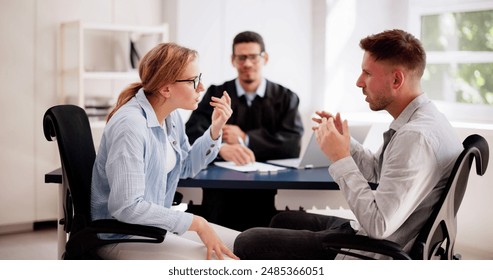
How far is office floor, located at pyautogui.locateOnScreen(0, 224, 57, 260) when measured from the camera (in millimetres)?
3717

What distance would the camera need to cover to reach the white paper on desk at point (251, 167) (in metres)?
2.94

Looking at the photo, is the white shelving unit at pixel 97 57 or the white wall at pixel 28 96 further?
the white shelving unit at pixel 97 57

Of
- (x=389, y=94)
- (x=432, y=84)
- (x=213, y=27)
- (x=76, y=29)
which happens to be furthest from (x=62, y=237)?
(x=432, y=84)

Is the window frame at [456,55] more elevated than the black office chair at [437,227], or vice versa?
the window frame at [456,55]

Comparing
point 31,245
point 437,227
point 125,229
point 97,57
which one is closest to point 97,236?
point 125,229

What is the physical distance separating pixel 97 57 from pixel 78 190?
2727 mm

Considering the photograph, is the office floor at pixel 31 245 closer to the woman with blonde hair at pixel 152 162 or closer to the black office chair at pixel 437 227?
the woman with blonde hair at pixel 152 162

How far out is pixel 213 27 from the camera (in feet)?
16.1

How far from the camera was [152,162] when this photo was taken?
2.12 metres

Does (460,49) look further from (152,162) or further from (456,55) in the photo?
(152,162)

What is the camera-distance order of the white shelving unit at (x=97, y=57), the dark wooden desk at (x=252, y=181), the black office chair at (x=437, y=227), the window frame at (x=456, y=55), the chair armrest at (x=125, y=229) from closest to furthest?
the black office chair at (x=437, y=227), the chair armrest at (x=125, y=229), the dark wooden desk at (x=252, y=181), the window frame at (x=456, y=55), the white shelving unit at (x=97, y=57)

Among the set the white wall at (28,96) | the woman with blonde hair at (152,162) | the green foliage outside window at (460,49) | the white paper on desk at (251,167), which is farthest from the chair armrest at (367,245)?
the white wall at (28,96)

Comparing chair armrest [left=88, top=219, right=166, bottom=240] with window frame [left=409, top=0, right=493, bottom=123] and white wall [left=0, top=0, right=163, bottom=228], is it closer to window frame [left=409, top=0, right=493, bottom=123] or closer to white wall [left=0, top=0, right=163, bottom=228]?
white wall [left=0, top=0, right=163, bottom=228]

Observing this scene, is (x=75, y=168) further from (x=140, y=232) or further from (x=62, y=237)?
(x=62, y=237)
